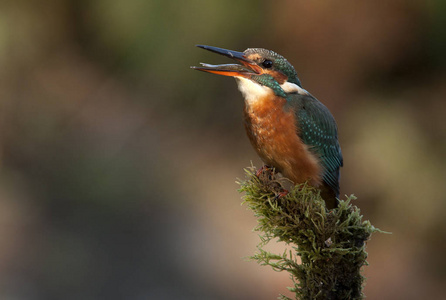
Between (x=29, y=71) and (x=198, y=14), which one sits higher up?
(x=198, y=14)

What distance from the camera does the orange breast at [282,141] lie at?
1.69 meters

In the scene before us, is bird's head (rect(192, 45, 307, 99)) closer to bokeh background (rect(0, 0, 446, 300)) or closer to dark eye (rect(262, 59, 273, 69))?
dark eye (rect(262, 59, 273, 69))

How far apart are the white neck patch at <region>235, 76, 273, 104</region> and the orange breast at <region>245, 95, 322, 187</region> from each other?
0.05 ft

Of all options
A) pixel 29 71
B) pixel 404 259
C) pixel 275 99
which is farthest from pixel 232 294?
pixel 275 99

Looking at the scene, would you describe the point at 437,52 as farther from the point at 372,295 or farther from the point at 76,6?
the point at 76,6

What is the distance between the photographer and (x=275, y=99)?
5.52 ft

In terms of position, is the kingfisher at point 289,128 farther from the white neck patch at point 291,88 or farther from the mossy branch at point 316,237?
the mossy branch at point 316,237

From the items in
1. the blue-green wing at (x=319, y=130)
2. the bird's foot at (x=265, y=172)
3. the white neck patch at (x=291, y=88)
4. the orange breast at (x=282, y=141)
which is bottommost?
the bird's foot at (x=265, y=172)

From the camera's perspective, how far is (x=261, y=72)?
1.61 m

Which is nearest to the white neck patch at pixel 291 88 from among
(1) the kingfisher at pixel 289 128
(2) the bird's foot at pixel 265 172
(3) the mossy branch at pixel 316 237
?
(1) the kingfisher at pixel 289 128

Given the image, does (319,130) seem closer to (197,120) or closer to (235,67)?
(235,67)

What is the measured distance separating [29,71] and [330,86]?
9.22ft

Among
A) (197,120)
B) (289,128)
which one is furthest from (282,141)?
(197,120)

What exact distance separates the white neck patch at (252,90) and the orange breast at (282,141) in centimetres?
1
